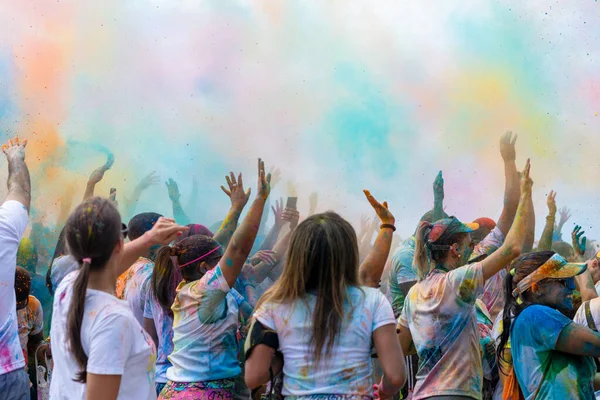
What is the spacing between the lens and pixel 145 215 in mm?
4430

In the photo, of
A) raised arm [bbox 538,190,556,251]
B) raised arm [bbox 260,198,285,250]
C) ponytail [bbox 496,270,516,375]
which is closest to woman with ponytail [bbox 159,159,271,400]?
ponytail [bbox 496,270,516,375]

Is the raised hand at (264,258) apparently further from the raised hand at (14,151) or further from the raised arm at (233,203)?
the raised hand at (14,151)

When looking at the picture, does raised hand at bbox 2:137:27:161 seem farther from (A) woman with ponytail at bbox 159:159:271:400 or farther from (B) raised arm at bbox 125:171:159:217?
(B) raised arm at bbox 125:171:159:217

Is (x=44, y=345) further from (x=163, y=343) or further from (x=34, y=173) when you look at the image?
(x=34, y=173)

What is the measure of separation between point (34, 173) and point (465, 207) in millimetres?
4032

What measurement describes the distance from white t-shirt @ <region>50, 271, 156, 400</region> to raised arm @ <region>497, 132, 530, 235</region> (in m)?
3.00

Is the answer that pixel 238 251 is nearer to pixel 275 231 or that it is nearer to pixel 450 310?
pixel 450 310

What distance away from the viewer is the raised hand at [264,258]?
5.51 meters

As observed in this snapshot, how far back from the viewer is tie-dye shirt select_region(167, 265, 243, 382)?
339cm

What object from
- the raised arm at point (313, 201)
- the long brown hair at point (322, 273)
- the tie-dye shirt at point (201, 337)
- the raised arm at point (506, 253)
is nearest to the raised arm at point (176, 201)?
the raised arm at point (313, 201)

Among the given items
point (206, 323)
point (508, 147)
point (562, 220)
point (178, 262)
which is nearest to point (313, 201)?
point (508, 147)

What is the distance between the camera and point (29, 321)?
4.86 m

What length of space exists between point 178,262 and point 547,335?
5.44ft

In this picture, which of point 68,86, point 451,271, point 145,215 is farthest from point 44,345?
point 68,86
